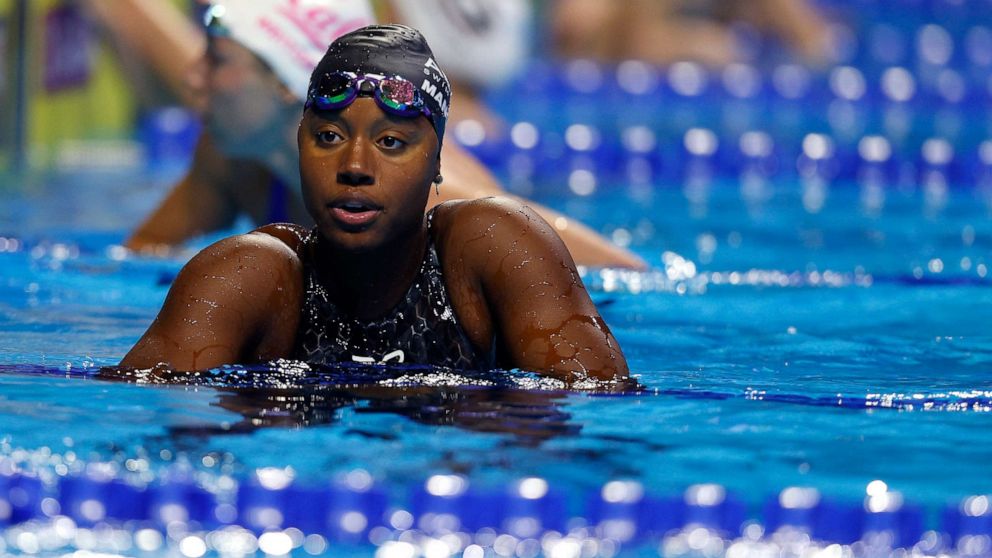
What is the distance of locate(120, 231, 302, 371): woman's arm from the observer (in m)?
3.09

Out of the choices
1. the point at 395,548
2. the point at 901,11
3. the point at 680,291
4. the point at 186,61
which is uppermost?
the point at 901,11

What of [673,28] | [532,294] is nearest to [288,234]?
[532,294]

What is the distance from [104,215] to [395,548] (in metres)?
5.01

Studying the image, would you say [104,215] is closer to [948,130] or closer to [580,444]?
[580,444]

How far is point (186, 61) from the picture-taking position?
6.23m

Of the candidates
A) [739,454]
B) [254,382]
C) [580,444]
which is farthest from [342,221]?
[739,454]

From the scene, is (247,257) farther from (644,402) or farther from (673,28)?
(673,28)

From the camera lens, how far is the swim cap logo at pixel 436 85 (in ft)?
10.5

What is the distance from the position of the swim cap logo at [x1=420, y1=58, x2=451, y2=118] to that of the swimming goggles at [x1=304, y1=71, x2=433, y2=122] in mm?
61

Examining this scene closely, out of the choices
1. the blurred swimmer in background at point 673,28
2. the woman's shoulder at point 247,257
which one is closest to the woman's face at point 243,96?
the woman's shoulder at point 247,257

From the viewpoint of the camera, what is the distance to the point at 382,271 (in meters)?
3.28

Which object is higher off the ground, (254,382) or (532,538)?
(254,382)

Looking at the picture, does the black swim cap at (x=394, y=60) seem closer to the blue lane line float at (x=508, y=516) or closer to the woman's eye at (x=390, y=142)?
the woman's eye at (x=390, y=142)

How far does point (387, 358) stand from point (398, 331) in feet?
0.19
